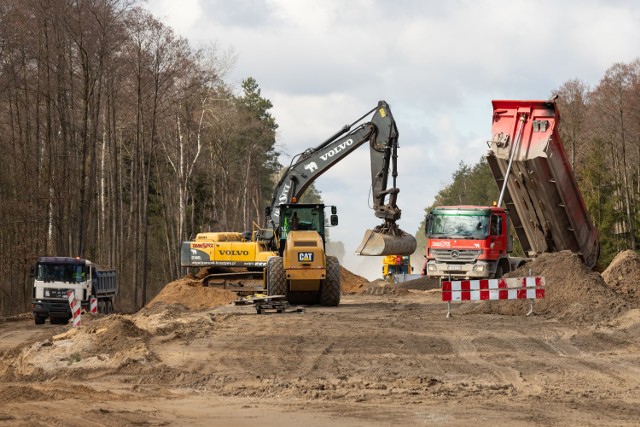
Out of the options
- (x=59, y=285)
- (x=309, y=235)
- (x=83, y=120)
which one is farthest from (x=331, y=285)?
(x=83, y=120)

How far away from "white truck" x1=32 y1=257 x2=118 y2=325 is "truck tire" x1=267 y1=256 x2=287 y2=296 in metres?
9.34

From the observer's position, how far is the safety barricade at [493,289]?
25172mm

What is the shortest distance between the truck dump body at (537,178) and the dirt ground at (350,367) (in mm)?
3430

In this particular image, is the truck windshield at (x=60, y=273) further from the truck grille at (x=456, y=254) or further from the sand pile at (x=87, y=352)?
the sand pile at (x=87, y=352)

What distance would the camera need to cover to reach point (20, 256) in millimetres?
45281

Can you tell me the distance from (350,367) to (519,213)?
1820cm

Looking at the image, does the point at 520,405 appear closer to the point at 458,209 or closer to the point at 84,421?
the point at 84,421

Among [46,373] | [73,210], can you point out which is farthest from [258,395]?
[73,210]

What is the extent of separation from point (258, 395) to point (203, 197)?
2335 inches

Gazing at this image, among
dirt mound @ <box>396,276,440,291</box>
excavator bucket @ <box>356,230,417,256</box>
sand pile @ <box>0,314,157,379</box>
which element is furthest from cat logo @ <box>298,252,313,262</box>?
dirt mound @ <box>396,276,440,291</box>

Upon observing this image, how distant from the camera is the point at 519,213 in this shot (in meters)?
33.2

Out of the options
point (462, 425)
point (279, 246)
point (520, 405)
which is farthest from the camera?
point (279, 246)

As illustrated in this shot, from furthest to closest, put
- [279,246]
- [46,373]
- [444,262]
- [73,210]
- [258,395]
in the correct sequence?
1. [73,210]
2. [444,262]
3. [279,246]
4. [46,373]
5. [258,395]

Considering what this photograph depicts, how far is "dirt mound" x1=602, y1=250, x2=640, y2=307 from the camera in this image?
30656mm
